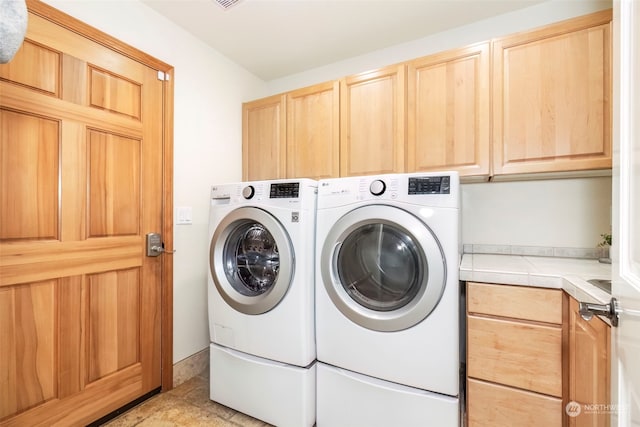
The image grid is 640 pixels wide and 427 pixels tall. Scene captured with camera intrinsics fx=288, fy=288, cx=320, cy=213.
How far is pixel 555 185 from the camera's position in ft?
5.83

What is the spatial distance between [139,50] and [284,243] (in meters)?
1.45

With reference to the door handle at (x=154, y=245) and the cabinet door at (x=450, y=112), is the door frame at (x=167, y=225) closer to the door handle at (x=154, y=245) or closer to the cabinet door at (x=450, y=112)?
the door handle at (x=154, y=245)

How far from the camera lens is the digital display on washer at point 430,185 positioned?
4.10 feet

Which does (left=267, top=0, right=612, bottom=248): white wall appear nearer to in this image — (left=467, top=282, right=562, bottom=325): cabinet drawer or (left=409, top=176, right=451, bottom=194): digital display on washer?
(left=467, top=282, right=562, bottom=325): cabinet drawer

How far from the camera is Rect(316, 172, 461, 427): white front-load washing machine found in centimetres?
124

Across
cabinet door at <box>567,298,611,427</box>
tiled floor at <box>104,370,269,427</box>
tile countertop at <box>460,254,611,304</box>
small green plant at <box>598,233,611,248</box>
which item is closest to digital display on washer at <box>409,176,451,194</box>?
tile countertop at <box>460,254,611,304</box>

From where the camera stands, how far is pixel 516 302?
124 cm

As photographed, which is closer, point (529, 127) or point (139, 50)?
point (529, 127)

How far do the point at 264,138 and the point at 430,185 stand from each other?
1508mm

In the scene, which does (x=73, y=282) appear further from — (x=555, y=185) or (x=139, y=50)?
(x=555, y=185)

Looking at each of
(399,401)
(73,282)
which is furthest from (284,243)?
(73,282)

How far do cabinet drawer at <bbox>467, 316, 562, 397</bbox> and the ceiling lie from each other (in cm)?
187

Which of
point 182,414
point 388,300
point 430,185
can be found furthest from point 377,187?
point 182,414

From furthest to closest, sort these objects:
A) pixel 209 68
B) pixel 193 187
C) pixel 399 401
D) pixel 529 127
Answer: pixel 209 68 < pixel 193 187 < pixel 529 127 < pixel 399 401
